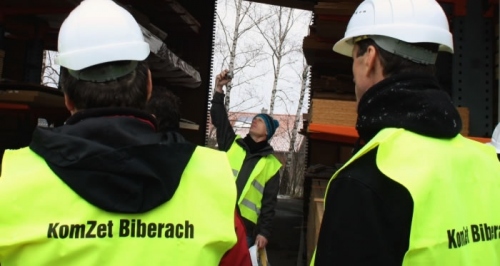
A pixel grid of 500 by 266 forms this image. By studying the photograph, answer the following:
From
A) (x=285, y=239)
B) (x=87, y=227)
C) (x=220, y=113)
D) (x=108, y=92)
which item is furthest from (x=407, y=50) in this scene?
(x=285, y=239)

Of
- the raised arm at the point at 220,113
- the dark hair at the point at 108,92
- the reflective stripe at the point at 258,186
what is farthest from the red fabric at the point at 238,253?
the raised arm at the point at 220,113

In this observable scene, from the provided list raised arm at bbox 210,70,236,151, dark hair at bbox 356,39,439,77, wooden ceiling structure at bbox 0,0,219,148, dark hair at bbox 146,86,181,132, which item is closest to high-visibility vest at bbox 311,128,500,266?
dark hair at bbox 356,39,439,77

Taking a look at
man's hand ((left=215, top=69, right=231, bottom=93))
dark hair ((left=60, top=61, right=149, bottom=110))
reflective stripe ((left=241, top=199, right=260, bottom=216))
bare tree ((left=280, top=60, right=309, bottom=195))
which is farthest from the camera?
bare tree ((left=280, top=60, right=309, bottom=195))

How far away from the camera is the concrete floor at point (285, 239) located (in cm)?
893

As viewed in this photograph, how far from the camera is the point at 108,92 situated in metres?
1.57

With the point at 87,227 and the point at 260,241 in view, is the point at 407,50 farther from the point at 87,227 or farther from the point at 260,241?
the point at 260,241

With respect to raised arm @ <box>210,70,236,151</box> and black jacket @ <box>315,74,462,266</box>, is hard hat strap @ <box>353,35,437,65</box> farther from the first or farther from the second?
raised arm @ <box>210,70,236,151</box>

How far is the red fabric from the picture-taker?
1590 mm

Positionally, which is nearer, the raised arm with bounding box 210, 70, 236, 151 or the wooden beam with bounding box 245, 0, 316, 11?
the raised arm with bounding box 210, 70, 236, 151

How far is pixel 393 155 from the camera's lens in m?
1.44

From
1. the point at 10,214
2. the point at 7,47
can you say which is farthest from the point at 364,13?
the point at 7,47

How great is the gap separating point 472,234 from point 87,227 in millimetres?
1062

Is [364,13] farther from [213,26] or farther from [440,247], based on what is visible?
[213,26]

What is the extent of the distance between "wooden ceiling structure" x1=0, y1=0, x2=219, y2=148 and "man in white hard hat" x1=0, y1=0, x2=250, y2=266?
285cm
